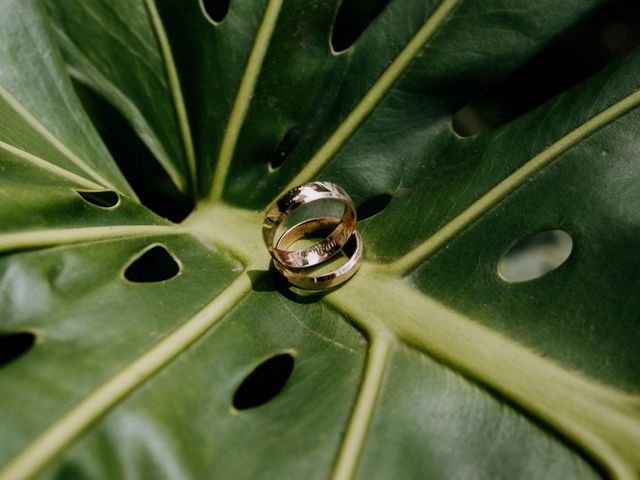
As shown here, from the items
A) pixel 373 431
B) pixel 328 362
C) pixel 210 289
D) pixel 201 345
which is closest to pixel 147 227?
pixel 210 289

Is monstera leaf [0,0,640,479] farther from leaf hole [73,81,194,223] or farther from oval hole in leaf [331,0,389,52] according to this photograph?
oval hole in leaf [331,0,389,52]

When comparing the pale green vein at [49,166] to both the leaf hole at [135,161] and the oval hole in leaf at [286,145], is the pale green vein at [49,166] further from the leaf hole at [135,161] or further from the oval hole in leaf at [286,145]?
the oval hole in leaf at [286,145]

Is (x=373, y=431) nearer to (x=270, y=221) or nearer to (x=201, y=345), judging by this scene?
(x=201, y=345)

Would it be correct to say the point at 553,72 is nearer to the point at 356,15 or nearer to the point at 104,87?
the point at 356,15

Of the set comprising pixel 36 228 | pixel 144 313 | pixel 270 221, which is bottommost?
pixel 270 221

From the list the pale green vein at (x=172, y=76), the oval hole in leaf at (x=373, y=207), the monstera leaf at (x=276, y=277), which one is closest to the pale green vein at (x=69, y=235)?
the monstera leaf at (x=276, y=277)

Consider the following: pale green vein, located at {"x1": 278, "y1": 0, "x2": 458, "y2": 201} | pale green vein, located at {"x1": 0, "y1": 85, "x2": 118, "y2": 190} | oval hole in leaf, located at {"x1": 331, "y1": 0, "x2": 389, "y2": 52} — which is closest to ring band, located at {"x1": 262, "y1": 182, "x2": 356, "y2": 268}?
pale green vein, located at {"x1": 278, "y1": 0, "x2": 458, "y2": 201}

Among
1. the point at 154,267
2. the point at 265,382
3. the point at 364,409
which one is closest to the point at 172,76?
the point at 154,267
